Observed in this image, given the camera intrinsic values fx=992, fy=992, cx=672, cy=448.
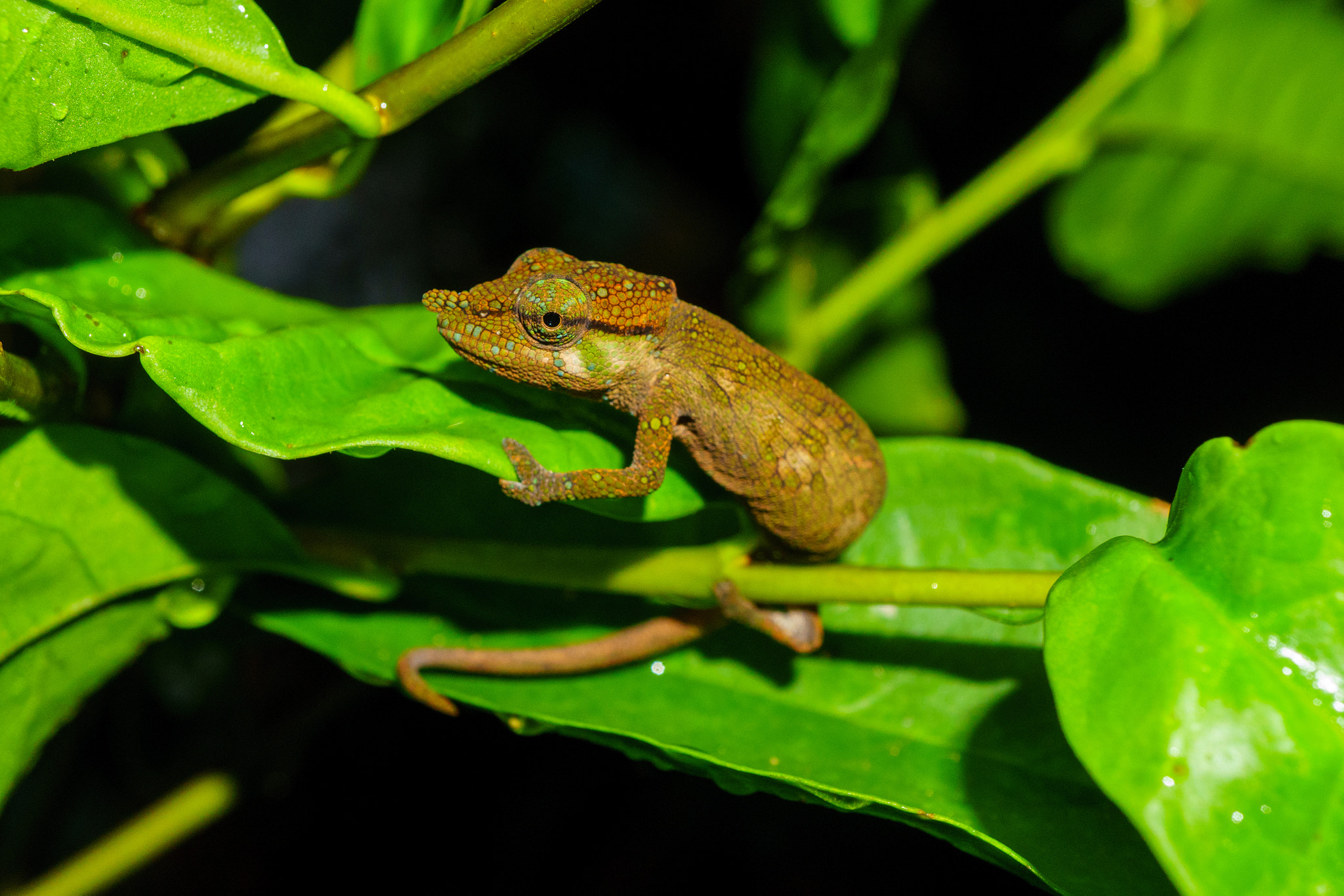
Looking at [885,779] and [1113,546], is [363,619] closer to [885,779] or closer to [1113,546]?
[885,779]

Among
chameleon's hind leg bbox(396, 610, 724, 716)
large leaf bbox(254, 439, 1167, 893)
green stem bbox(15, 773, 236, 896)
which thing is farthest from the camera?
green stem bbox(15, 773, 236, 896)

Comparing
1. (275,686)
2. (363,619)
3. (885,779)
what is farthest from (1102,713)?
(275,686)

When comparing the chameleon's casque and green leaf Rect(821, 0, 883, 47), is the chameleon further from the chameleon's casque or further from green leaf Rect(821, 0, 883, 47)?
green leaf Rect(821, 0, 883, 47)

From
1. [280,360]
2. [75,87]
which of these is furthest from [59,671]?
[75,87]

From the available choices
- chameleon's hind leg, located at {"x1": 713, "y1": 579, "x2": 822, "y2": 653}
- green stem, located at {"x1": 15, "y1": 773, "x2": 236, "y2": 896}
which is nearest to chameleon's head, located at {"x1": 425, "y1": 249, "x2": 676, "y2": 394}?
chameleon's hind leg, located at {"x1": 713, "y1": 579, "x2": 822, "y2": 653}

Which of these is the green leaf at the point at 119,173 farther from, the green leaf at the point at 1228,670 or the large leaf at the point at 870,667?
the green leaf at the point at 1228,670

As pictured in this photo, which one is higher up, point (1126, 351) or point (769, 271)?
point (769, 271)

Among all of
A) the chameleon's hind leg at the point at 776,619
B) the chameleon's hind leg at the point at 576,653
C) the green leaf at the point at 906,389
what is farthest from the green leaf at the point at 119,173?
the green leaf at the point at 906,389
